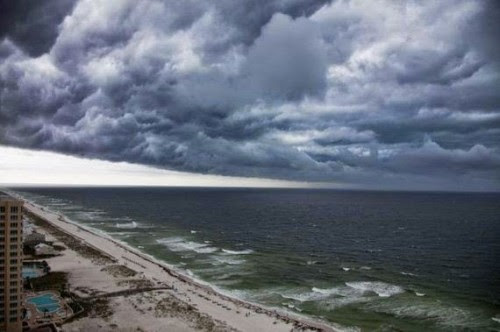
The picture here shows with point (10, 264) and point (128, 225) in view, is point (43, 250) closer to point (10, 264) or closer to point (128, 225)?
point (10, 264)

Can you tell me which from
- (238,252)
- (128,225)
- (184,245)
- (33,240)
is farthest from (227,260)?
(128,225)

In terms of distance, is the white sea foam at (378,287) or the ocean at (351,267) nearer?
the ocean at (351,267)

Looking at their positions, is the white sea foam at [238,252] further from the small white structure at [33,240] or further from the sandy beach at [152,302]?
the small white structure at [33,240]

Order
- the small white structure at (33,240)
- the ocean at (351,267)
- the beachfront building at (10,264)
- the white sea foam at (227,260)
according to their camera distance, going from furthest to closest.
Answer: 1. the small white structure at (33,240)
2. the white sea foam at (227,260)
3. the ocean at (351,267)
4. the beachfront building at (10,264)

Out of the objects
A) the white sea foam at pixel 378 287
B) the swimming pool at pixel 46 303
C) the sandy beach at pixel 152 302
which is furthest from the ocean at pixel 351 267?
the swimming pool at pixel 46 303

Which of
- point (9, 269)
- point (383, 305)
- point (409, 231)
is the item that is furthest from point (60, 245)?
point (409, 231)

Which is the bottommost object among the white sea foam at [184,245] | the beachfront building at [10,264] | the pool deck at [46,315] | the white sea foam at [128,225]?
the white sea foam at [184,245]

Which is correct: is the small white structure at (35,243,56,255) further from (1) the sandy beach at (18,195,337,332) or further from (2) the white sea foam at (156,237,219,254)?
(2) the white sea foam at (156,237,219,254)
